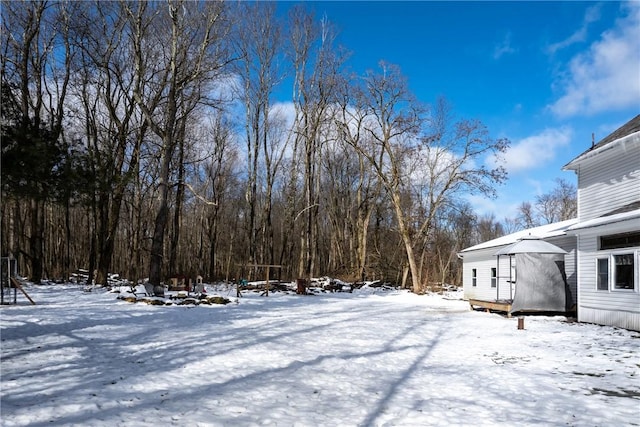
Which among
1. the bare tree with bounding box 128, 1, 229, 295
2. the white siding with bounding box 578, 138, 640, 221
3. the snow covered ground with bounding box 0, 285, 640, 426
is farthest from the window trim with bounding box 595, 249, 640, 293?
the bare tree with bounding box 128, 1, 229, 295

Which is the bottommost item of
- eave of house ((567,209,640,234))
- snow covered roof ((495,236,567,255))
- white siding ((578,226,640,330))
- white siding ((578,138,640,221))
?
white siding ((578,226,640,330))

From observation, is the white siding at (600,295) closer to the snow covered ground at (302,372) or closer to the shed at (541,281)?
the snow covered ground at (302,372)

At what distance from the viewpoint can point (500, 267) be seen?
20891 mm

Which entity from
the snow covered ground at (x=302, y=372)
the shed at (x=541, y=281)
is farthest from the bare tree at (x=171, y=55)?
the shed at (x=541, y=281)

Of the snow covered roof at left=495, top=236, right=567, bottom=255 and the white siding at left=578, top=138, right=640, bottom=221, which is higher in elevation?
the white siding at left=578, top=138, right=640, bottom=221

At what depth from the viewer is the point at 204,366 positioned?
7.50 meters

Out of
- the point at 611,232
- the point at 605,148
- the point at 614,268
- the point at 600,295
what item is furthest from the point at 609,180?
the point at 600,295

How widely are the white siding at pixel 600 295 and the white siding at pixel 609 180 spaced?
46.2 inches

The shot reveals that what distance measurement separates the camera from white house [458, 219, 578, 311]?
639 inches

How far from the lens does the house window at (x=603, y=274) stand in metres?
12.9

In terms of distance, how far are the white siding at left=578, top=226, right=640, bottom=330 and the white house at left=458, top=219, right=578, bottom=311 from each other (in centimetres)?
147

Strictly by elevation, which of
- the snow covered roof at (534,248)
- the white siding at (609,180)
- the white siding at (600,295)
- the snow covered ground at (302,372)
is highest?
the white siding at (609,180)

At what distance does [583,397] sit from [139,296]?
1540 centimetres

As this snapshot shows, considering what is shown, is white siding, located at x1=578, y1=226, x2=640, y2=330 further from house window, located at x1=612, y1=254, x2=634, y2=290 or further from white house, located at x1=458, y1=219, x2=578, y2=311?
white house, located at x1=458, y1=219, x2=578, y2=311
